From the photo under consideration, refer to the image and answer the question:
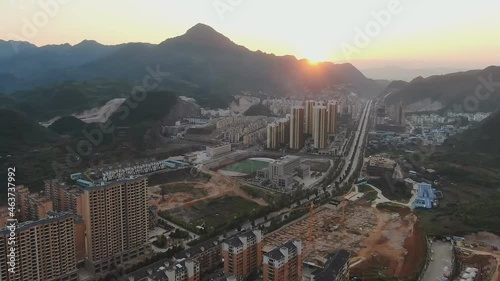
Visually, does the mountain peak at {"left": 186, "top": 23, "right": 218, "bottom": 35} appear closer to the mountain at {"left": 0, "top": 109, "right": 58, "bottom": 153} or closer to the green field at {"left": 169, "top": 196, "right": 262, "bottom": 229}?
the mountain at {"left": 0, "top": 109, "right": 58, "bottom": 153}

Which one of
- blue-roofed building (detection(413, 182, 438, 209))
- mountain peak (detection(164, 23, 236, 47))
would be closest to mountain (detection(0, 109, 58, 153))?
blue-roofed building (detection(413, 182, 438, 209))

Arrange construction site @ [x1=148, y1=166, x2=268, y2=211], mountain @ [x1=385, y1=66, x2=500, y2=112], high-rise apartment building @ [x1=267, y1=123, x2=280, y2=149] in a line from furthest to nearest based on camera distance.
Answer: mountain @ [x1=385, y1=66, x2=500, y2=112]
high-rise apartment building @ [x1=267, y1=123, x2=280, y2=149]
construction site @ [x1=148, y1=166, x2=268, y2=211]

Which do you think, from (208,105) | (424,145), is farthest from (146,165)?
(208,105)

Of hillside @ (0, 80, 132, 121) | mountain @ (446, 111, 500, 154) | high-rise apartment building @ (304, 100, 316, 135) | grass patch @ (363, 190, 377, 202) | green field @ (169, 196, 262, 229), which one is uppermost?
hillside @ (0, 80, 132, 121)

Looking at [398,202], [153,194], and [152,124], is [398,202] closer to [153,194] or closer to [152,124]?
[153,194]

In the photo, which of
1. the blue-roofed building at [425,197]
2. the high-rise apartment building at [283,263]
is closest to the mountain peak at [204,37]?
the blue-roofed building at [425,197]
